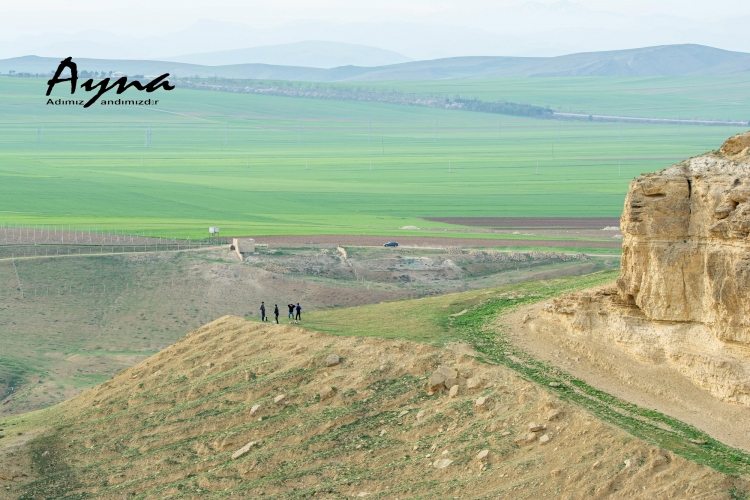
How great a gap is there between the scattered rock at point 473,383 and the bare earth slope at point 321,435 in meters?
0.04

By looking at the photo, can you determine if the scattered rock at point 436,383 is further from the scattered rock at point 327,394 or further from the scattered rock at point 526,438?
the scattered rock at point 526,438

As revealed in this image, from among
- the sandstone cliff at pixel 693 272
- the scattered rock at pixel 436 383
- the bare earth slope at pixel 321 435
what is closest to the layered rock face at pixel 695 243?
the sandstone cliff at pixel 693 272

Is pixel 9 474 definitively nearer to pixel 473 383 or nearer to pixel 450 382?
pixel 450 382

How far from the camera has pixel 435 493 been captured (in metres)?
26.1

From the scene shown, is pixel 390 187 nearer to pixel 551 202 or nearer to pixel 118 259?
pixel 551 202

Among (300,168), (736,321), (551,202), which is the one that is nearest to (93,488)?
(736,321)

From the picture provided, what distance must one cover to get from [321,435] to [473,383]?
160 inches

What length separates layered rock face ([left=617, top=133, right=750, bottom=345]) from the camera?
2762 cm

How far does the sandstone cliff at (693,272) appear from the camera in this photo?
27734mm

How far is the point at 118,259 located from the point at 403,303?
35.1 metres

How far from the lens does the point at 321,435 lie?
2948 cm

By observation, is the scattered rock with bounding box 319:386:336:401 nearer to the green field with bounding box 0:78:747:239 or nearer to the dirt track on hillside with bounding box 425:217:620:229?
the green field with bounding box 0:78:747:239

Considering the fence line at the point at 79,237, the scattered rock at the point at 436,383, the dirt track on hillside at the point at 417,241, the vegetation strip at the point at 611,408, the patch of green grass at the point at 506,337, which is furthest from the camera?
the dirt track on hillside at the point at 417,241

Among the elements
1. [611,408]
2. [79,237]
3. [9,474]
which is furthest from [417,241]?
[611,408]
